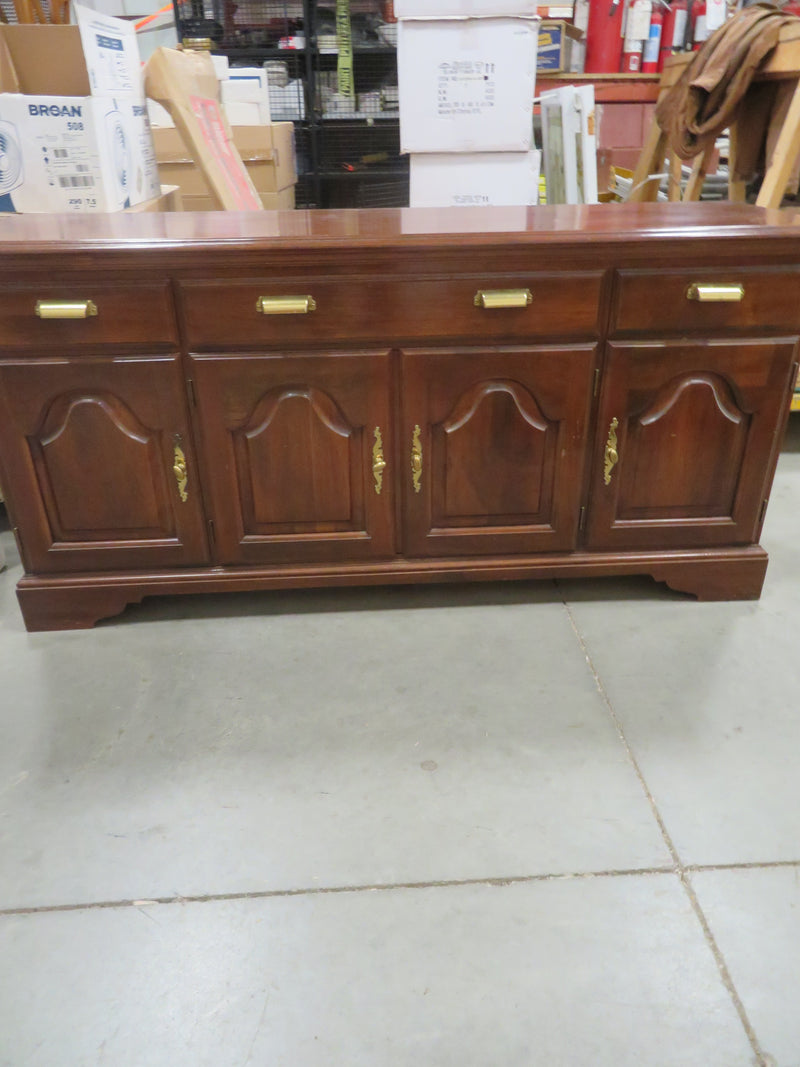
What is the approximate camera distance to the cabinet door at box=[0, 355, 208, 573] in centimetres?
142

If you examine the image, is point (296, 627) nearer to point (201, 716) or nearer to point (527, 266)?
point (201, 716)

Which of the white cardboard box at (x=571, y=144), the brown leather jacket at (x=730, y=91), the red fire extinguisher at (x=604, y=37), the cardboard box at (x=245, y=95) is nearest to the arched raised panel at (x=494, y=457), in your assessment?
the brown leather jacket at (x=730, y=91)

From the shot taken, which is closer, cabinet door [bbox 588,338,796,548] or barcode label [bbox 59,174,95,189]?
cabinet door [bbox 588,338,796,548]

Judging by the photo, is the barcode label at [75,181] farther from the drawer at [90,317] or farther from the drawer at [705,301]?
the drawer at [705,301]

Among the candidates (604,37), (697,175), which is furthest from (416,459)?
(604,37)

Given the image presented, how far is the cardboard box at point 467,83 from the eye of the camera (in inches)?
96.9

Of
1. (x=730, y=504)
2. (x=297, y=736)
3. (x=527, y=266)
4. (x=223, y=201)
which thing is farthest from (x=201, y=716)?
(x=223, y=201)

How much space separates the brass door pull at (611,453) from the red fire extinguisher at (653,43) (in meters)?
3.30

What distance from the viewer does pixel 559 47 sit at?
12.3ft

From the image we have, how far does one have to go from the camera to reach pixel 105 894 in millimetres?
1072

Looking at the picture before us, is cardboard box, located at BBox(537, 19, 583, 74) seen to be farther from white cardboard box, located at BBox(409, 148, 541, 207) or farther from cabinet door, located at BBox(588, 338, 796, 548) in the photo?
cabinet door, located at BBox(588, 338, 796, 548)

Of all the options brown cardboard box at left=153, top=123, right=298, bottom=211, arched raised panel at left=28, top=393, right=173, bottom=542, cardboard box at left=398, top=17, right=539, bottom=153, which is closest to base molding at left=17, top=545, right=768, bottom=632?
arched raised panel at left=28, top=393, right=173, bottom=542

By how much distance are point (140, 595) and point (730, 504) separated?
49.8 inches

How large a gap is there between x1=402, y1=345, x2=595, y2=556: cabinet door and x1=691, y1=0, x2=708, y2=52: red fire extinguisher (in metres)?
3.25
